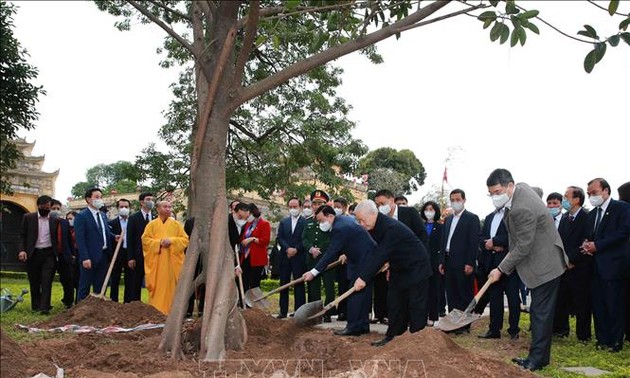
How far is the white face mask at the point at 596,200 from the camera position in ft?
25.4

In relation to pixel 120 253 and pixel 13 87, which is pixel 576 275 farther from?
pixel 13 87

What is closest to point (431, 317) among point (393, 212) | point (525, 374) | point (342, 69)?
point (393, 212)

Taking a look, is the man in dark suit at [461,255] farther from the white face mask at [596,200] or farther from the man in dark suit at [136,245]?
the man in dark suit at [136,245]

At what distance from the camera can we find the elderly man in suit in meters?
6.10

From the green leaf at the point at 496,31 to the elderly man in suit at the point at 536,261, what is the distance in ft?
5.39

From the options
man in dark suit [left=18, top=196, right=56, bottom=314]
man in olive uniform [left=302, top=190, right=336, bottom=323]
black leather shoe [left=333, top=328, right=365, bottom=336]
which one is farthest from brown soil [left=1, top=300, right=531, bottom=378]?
man in dark suit [left=18, top=196, right=56, bottom=314]

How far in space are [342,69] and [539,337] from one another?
1260 cm

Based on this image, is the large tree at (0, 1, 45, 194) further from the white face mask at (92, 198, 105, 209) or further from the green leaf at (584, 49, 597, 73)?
the green leaf at (584, 49, 597, 73)

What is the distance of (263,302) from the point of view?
9.92 metres

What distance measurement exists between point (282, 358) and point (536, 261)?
8.69ft

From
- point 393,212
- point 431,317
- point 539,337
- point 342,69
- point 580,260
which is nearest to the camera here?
point 539,337

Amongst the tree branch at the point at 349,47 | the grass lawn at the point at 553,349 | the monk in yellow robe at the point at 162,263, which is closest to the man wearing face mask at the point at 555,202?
the grass lawn at the point at 553,349

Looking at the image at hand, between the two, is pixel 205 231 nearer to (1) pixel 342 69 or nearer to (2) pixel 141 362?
(2) pixel 141 362

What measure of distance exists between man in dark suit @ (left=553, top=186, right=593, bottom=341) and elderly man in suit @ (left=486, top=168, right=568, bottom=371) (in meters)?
2.00
